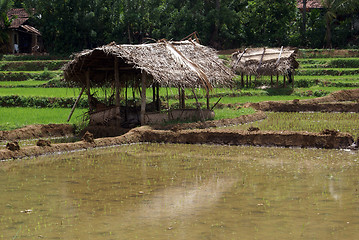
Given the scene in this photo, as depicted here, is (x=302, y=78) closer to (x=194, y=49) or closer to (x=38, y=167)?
(x=194, y=49)

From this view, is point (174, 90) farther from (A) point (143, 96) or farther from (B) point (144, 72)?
(B) point (144, 72)

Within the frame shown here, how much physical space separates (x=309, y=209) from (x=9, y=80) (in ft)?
80.1

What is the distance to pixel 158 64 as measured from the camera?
45.3ft

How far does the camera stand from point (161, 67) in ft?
45.2

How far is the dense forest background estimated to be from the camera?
1320 inches

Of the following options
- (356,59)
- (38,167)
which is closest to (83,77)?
(38,167)

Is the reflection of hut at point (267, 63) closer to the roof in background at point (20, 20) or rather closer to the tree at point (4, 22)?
the tree at point (4, 22)

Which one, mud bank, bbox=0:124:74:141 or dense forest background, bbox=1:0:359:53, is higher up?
dense forest background, bbox=1:0:359:53

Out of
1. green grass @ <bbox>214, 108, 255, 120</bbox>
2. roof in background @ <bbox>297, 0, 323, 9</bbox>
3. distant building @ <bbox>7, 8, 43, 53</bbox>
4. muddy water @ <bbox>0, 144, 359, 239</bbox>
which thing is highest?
roof in background @ <bbox>297, 0, 323, 9</bbox>

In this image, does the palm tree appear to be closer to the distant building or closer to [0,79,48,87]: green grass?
[0,79,48,87]: green grass

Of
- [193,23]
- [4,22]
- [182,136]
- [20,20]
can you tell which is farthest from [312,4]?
[182,136]

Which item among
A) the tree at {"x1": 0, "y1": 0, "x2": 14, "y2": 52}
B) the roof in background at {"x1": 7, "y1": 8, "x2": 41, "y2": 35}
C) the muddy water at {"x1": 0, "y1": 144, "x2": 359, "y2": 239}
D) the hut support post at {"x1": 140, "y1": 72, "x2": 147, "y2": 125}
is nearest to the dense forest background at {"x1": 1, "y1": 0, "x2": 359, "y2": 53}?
the tree at {"x1": 0, "y1": 0, "x2": 14, "y2": 52}

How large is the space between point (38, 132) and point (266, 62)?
13227 mm

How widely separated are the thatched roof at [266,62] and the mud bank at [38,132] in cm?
1165
